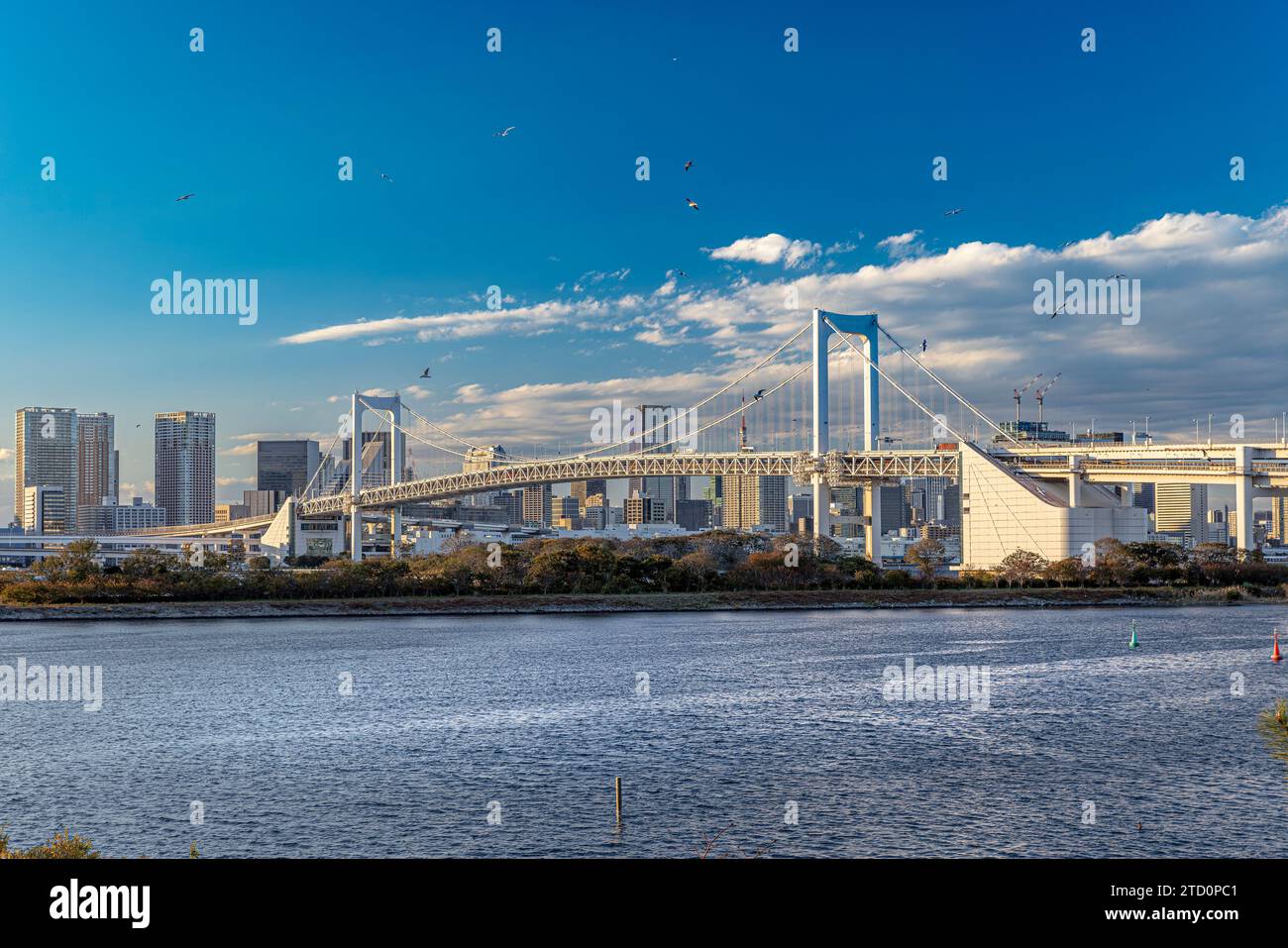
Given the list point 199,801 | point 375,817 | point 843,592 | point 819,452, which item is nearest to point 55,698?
point 199,801

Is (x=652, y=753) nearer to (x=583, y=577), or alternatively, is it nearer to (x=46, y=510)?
(x=583, y=577)

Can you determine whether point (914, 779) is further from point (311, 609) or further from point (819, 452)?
point (819, 452)

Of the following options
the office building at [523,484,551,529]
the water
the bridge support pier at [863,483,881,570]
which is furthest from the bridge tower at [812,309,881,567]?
the office building at [523,484,551,529]

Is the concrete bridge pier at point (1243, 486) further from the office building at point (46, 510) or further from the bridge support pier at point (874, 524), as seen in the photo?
the office building at point (46, 510)

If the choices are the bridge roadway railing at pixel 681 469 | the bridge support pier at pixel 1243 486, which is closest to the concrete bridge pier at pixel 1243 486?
the bridge support pier at pixel 1243 486
